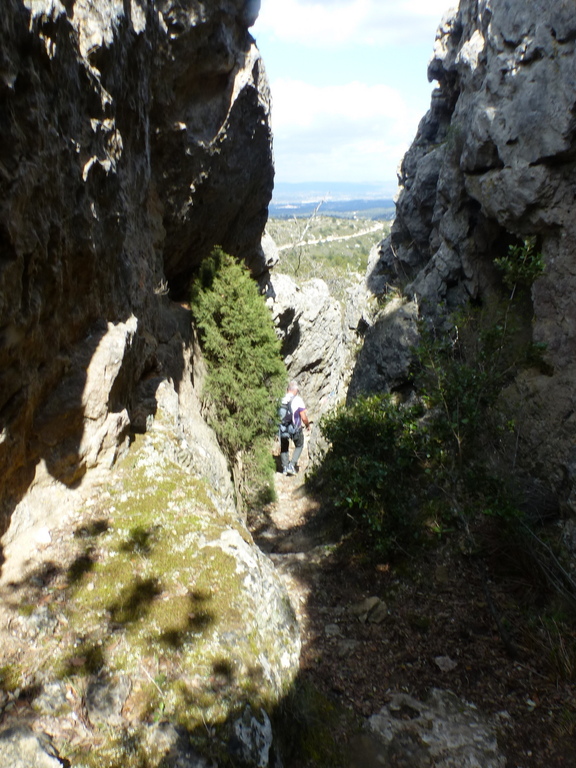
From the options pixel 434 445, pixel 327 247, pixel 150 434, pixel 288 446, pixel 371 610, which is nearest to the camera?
pixel 434 445

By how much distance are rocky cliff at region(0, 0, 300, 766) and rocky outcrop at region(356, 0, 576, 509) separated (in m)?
4.86

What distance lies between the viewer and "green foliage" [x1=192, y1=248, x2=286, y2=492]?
11383 mm

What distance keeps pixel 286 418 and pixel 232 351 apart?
2722mm

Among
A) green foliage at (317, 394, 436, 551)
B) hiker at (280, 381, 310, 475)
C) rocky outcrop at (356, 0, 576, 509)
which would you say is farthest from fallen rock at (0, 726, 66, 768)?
hiker at (280, 381, 310, 475)

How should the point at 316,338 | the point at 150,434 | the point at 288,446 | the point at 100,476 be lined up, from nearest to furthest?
the point at 100,476 < the point at 150,434 < the point at 288,446 < the point at 316,338

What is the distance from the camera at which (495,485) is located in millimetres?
6000

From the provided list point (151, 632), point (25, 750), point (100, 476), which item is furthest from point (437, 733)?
point (100, 476)

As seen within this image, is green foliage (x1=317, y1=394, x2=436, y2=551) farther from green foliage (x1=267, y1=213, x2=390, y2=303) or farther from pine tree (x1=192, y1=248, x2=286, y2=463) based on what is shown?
green foliage (x1=267, y1=213, x2=390, y2=303)

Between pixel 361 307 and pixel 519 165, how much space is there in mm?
9449

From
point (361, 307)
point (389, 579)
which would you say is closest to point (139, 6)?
point (389, 579)

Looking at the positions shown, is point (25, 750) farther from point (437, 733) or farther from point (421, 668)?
point (421, 668)

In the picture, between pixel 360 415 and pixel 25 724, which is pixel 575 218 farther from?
pixel 25 724

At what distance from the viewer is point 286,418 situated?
43.4 feet

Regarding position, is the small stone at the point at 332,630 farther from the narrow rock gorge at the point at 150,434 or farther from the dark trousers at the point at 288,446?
the dark trousers at the point at 288,446
